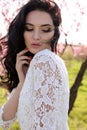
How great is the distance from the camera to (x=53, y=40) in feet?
6.63

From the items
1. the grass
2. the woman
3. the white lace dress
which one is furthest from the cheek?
the grass

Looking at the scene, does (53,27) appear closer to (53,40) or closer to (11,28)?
(53,40)

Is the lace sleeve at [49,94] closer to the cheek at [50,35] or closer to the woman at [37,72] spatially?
the woman at [37,72]

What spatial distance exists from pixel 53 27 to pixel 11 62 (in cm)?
38

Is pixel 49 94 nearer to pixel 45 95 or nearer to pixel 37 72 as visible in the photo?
pixel 45 95

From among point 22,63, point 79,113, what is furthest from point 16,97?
point 79,113

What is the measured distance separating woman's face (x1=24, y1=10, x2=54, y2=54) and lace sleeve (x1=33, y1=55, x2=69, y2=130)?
6.9 inches

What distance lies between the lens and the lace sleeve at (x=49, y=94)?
1.71 metres

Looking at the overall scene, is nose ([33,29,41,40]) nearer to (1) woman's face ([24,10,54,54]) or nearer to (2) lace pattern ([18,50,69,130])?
(1) woman's face ([24,10,54,54])

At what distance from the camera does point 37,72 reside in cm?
177

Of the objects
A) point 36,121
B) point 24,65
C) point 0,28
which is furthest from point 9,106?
point 0,28

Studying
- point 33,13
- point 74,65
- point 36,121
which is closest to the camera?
point 36,121

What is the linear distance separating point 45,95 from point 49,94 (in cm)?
2

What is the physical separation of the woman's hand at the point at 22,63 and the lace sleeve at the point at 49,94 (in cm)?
26
